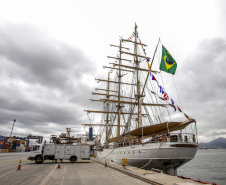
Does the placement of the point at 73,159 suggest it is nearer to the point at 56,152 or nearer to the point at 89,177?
the point at 56,152

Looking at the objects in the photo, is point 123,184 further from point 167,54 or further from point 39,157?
point 39,157

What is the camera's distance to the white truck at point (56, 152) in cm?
2072

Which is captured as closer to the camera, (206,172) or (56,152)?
(56,152)

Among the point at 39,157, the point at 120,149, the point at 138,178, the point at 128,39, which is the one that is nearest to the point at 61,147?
the point at 39,157

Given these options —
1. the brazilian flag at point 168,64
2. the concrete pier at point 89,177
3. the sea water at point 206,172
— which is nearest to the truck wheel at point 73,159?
the concrete pier at point 89,177

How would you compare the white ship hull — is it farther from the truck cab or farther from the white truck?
the truck cab

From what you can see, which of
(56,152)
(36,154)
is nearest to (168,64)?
(56,152)

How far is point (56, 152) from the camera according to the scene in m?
21.3

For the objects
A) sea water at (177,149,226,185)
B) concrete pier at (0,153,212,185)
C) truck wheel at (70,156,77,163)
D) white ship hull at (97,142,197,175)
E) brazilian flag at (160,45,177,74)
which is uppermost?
brazilian flag at (160,45,177,74)

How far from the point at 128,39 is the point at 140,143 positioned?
21.8m

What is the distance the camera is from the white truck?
2072 centimetres

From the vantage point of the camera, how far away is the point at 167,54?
15.1 metres

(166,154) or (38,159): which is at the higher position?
(166,154)

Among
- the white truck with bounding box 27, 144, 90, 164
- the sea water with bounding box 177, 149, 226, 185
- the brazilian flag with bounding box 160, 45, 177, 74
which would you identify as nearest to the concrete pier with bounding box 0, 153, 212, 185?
the white truck with bounding box 27, 144, 90, 164
